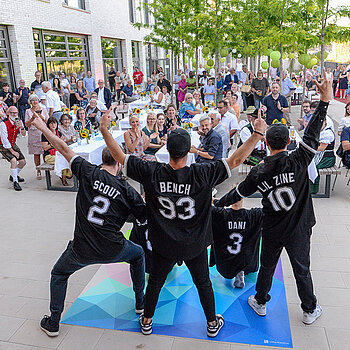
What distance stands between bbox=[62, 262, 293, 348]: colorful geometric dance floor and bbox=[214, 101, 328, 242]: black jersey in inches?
36.6

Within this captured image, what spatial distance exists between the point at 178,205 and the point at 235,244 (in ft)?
4.48

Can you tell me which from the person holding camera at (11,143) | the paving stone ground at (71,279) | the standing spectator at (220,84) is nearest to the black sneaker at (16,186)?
the person holding camera at (11,143)

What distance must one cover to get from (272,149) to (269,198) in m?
0.42

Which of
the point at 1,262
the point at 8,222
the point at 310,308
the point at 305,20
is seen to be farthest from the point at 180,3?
the point at 310,308

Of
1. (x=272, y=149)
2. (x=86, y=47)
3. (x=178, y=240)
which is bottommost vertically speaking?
(x=178, y=240)

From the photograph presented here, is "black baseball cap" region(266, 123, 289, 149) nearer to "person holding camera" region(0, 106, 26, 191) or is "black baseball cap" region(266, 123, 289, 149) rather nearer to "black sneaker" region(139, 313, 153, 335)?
"black sneaker" region(139, 313, 153, 335)

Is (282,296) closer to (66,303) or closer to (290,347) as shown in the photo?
(290,347)

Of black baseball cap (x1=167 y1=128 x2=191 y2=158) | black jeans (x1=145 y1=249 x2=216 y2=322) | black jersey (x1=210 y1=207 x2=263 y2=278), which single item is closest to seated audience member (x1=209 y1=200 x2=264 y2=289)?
black jersey (x1=210 y1=207 x2=263 y2=278)

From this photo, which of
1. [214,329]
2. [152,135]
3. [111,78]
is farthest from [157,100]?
[214,329]

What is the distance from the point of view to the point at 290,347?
10.6ft

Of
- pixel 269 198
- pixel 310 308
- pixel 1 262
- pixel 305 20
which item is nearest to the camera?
pixel 269 198

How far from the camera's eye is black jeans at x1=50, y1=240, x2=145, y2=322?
3.24 metres

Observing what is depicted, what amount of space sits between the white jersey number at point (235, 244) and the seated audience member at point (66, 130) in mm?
4949

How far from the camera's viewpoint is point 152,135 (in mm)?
7465
